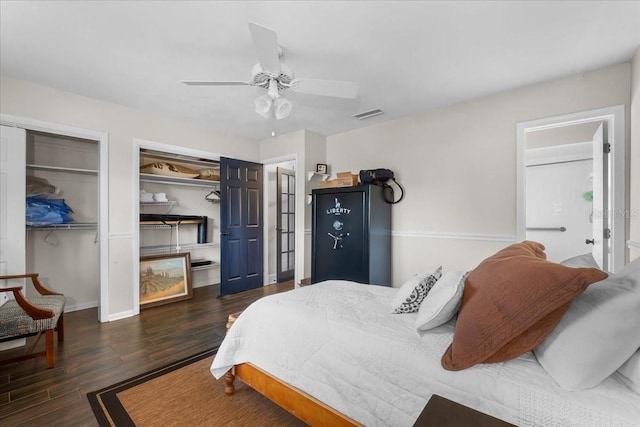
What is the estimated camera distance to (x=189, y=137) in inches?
155

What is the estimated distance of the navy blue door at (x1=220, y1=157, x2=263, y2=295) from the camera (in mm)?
4277

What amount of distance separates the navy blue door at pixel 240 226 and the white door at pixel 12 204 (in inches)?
81.2

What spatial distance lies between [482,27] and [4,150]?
13.3 ft

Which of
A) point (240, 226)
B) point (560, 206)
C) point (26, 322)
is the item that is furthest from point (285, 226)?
point (560, 206)

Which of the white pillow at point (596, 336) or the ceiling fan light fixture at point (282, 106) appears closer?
Answer: the white pillow at point (596, 336)

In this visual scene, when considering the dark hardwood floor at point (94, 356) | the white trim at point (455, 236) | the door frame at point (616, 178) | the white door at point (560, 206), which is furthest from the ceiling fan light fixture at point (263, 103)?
the white door at point (560, 206)

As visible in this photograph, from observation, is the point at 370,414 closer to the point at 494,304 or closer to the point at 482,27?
the point at 494,304

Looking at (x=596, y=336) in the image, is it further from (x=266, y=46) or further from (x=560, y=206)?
(x=560, y=206)

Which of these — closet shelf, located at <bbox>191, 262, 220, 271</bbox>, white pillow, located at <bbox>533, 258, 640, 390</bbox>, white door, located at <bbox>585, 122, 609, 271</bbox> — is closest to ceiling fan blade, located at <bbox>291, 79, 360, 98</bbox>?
white pillow, located at <bbox>533, 258, 640, 390</bbox>

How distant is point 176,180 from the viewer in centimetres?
410

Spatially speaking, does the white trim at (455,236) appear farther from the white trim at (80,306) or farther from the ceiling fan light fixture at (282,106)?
the white trim at (80,306)

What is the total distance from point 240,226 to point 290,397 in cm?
329

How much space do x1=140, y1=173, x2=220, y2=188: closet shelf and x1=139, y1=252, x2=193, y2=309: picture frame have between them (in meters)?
1.06

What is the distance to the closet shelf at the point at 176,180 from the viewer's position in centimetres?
384
